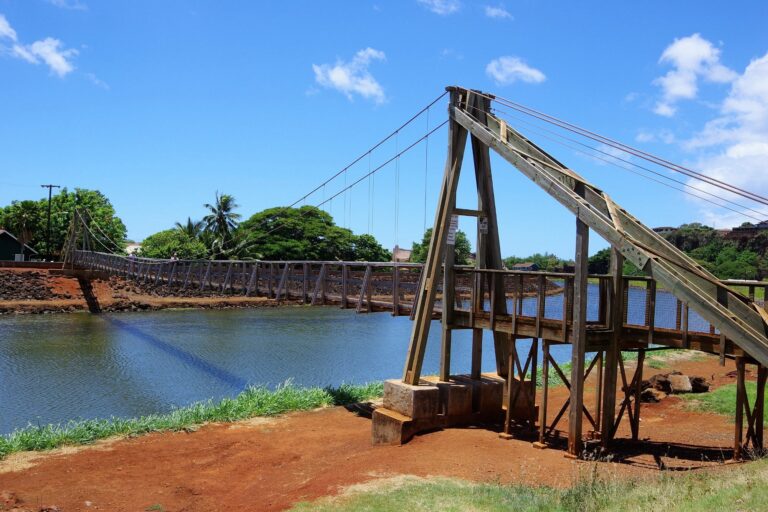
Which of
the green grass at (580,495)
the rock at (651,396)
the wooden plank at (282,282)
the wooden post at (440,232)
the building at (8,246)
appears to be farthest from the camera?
the building at (8,246)

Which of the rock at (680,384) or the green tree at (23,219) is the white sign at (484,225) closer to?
the rock at (680,384)

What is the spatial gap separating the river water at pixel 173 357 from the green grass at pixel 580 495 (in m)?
3.93

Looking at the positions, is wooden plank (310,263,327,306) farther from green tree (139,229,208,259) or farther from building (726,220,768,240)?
building (726,220,768,240)

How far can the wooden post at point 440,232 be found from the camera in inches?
456

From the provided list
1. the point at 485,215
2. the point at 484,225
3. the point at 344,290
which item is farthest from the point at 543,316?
the point at 344,290

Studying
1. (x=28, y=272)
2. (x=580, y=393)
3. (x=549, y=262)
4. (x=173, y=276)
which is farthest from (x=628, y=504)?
(x=549, y=262)

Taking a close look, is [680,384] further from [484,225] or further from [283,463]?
[283,463]

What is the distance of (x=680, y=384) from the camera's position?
15.2m

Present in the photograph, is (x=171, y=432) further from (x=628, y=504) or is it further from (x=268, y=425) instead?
(x=628, y=504)

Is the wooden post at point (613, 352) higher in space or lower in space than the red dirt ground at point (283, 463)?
higher

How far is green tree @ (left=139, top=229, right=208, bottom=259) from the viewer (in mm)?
47594

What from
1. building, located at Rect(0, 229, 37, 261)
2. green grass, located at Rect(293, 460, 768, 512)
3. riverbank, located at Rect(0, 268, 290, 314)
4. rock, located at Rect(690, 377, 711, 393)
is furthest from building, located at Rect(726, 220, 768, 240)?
building, located at Rect(0, 229, 37, 261)

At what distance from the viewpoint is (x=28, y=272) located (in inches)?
1668

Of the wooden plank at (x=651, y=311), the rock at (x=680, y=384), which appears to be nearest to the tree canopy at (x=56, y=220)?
the rock at (x=680, y=384)
